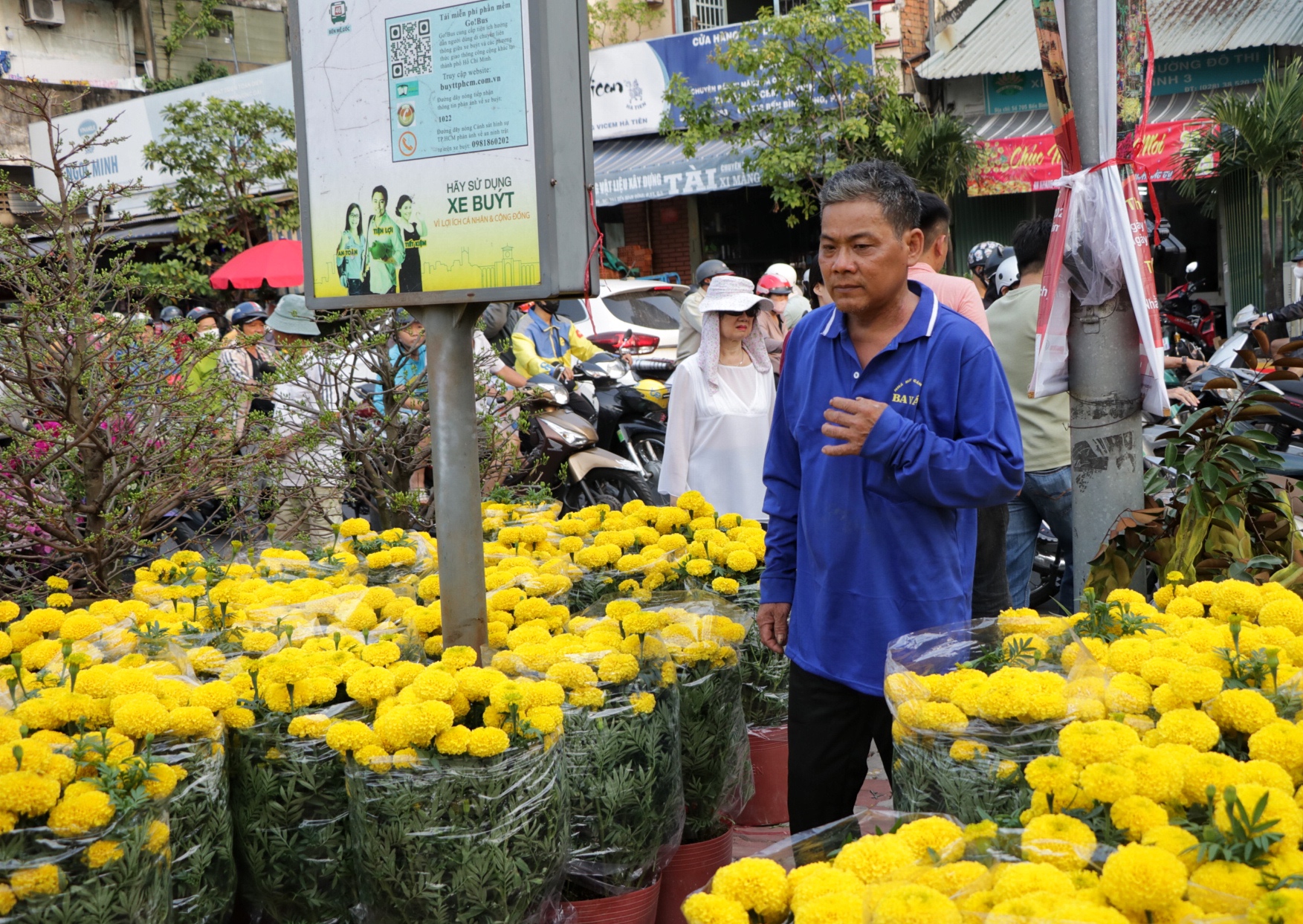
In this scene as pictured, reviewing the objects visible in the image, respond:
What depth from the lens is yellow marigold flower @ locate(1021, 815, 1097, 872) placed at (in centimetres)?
146

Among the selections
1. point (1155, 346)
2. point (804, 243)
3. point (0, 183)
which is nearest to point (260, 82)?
point (804, 243)

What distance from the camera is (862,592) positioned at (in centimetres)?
260

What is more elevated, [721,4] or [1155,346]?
[721,4]

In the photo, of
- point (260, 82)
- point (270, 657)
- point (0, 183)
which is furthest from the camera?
point (260, 82)

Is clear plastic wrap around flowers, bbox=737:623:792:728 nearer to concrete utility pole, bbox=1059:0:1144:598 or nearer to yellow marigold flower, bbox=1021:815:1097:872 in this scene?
concrete utility pole, bbox=1059:0:1144:598

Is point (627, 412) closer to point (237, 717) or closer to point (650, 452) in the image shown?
point (650, 452)

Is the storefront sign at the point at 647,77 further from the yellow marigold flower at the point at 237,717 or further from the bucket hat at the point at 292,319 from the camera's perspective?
the yellow marigold flower at the point at 237,717

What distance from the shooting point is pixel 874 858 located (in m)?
1.54

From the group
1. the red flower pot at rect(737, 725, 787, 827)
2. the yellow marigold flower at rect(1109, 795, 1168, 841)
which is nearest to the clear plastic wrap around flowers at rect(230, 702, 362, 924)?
the red flower pot at rect(737, 725, 787, 827)

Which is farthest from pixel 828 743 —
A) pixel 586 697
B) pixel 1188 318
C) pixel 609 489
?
pixel 1188 318

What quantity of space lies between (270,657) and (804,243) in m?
16.5

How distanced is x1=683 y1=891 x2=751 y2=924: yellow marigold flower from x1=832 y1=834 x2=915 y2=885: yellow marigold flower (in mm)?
151

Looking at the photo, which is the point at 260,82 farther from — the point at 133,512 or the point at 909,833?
the point at 909,833

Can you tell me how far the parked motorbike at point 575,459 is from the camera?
24.0 ft
